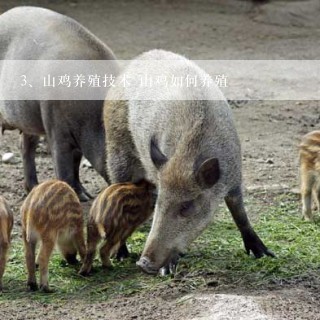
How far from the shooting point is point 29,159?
25.4 feet

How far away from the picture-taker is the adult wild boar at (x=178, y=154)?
18.2ft

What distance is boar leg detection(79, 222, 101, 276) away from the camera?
18.8 feet

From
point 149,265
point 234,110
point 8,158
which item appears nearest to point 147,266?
point 149,265

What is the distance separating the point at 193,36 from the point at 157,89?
6.70 meters

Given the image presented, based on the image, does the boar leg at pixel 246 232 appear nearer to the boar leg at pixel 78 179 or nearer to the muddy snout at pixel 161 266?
the muddy snout at pixel 161 266

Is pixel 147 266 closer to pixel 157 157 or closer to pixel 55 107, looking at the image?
A: pixel 157 157

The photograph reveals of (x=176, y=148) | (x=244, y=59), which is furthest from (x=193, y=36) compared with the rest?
(x=176, y=148)

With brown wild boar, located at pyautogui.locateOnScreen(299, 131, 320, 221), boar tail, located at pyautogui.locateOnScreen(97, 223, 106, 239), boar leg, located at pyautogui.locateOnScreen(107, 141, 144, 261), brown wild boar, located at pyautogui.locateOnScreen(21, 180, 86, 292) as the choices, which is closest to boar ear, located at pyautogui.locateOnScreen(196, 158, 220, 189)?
boar tail, located at pyautogui.locateOnScreen(97, 223, 106, 239)

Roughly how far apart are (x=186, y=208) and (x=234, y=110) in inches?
160

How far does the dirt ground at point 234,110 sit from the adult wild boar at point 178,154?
45 cm

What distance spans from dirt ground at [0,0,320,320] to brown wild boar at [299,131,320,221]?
606 millimetres

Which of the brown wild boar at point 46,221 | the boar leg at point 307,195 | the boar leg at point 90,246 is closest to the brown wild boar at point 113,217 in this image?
the boar leg at point 90,246

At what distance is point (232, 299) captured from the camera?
5.00m

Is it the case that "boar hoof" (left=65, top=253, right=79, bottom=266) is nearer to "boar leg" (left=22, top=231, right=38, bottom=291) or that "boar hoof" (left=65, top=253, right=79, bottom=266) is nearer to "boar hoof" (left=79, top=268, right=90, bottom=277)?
"boar hoof" (left=79, top=268, right=90, bottom=277)
